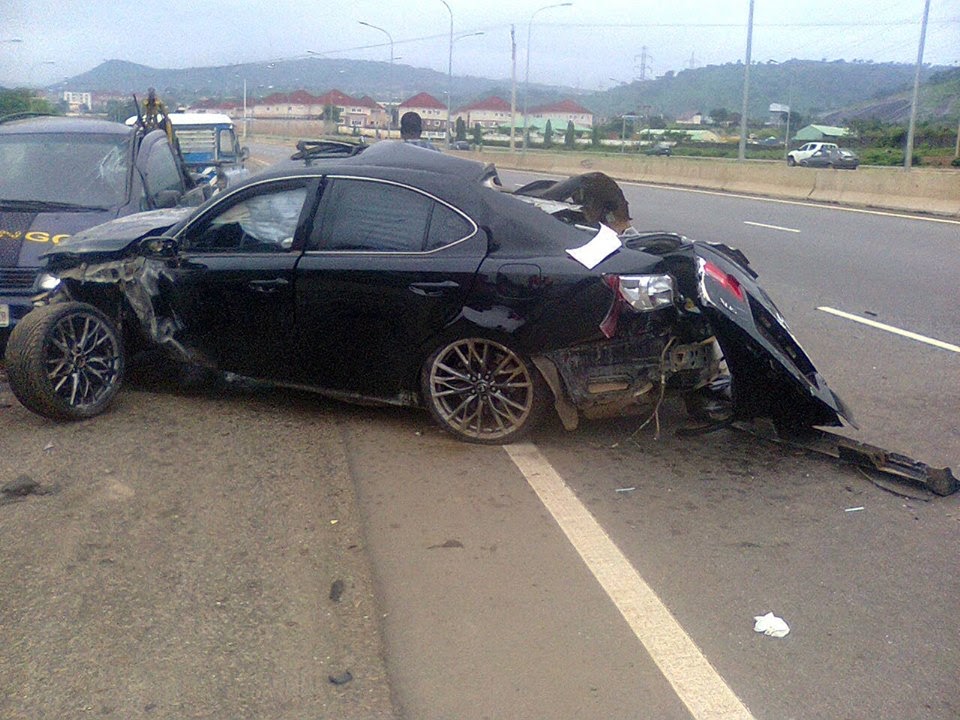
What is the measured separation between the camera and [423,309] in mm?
6043

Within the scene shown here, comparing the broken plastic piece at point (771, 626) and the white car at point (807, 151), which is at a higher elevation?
the white car at point (807, 151)

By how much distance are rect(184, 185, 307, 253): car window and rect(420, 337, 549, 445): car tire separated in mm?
1262

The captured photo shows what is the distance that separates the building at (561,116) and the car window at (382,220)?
72529mm

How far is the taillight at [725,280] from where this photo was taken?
583 centimetres

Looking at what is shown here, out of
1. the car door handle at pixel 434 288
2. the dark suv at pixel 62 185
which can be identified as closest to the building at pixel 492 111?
the dark suv at pixel 62 185

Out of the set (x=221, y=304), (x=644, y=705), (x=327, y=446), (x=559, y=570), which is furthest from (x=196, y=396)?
(x=644, y=705)

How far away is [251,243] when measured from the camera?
21.2 ft

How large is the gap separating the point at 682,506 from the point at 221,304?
122 inches

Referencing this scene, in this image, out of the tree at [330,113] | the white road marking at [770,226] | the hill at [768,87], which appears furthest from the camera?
the hill at [768,87]

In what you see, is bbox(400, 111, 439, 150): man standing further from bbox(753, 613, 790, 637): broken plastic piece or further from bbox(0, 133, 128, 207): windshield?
bbox(753, 613, 790, 637): broken plastic piece

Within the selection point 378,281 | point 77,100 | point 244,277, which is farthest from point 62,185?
point 77,100

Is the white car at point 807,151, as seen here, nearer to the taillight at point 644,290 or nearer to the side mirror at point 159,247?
the taillight at point 644,290

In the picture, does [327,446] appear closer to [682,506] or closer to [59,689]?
[682,506]

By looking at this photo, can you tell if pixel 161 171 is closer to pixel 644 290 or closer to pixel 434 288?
pixel 434 288
